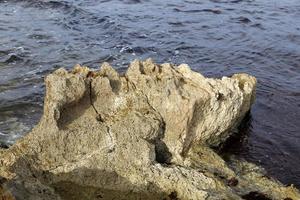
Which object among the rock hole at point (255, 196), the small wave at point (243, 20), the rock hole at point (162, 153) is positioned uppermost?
the small wave at point (243, 20)

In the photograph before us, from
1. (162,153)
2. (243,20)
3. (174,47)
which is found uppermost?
(243,20)

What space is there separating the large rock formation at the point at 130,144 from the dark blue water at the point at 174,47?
2164 mm

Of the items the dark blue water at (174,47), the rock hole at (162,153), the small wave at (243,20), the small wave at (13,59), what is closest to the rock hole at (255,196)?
the rock hole at (162,153)

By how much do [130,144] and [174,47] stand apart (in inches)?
457

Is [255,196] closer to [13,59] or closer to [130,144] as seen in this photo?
[130,144]

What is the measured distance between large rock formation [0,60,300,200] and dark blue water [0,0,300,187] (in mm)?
2164

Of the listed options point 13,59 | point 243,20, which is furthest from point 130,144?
point 243,20

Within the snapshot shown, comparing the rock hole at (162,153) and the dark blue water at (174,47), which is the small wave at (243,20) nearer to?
the dark blue water at (174,47)

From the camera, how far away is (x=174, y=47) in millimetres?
20750

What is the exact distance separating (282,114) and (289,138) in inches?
59.4

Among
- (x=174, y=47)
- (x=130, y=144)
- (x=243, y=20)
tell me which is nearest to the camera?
(x=130, y=144)

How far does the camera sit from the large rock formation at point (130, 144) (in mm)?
9219

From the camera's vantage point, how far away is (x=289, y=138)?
13.4 m

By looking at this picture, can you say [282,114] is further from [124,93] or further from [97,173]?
[97,173]
